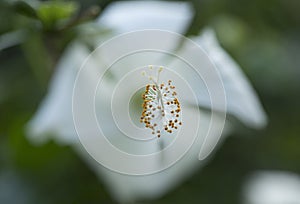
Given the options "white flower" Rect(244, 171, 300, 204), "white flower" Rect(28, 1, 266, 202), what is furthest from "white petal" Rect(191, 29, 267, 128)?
"white flower" Rect(244, 171, 300, 204)

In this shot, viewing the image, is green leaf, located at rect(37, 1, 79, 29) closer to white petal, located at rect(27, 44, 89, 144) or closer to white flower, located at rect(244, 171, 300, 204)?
white petal, located at rect(27, 44, 89, 144)

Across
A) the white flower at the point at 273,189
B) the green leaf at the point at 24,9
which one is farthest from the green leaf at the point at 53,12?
the white flower at the point at 273,189

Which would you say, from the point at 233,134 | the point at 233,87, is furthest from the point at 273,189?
the point at 233,87

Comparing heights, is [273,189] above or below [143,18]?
below

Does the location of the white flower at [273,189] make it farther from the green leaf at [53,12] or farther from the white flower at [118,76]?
the green leaf at [53,12]

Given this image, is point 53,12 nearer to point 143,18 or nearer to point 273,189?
A: point 143,18

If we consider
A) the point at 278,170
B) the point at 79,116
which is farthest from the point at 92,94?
the point at 278,170

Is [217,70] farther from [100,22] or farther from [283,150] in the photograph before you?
[283,150]
